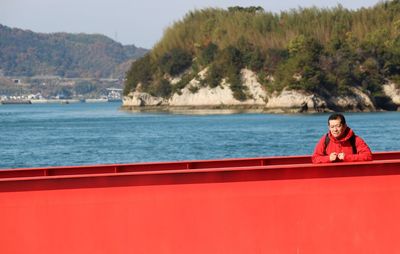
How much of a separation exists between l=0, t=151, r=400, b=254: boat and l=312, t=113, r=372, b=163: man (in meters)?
0.59

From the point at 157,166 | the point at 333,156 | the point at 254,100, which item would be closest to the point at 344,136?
the point at 333,156

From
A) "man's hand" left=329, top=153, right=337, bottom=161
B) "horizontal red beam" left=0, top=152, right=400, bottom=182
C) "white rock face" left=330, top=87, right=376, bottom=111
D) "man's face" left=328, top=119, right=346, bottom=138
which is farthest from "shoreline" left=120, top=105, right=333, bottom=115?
"man's hand" left=329, top=153, right=337, bottom=161

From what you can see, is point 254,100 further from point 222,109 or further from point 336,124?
point 336,124

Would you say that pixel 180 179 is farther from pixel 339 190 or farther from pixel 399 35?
pixel 399 35

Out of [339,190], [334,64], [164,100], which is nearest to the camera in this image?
[339,190]

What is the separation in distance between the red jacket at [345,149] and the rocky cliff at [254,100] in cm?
12290

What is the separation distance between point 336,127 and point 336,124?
0.04 meters

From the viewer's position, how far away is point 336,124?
9000mm

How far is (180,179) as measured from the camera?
8.30 meters

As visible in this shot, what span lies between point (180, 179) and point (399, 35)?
13663 centimetres

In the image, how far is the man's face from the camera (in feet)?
29.5

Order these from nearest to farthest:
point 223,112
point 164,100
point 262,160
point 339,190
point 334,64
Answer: point 339,190 → point 262,160 → point 334,64 → point 223,112 → point 164,100

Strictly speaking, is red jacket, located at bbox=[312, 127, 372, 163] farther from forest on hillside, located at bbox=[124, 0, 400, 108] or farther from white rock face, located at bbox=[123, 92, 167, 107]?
white rock face, located at bbox=[123, 92, 167, 107]

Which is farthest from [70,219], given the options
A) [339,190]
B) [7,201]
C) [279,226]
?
[339,190]
